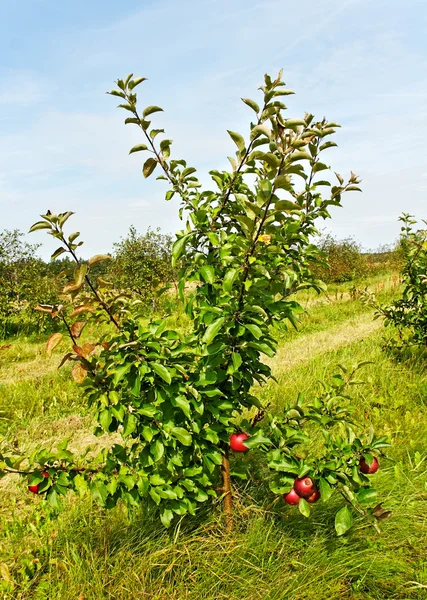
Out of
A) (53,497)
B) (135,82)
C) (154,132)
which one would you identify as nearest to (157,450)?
(53,497)

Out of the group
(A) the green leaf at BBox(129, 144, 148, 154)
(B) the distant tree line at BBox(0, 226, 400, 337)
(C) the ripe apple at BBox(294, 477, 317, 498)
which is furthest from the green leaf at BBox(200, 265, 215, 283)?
(B) the distant tree line at BBox(0, 226, 400, 337)

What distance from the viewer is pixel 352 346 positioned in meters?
5.86

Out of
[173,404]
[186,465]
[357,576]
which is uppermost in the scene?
[173,404]

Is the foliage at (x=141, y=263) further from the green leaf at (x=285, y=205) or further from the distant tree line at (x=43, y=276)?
the green leaf at (x=285, y=205)

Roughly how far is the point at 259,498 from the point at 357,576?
62 cm

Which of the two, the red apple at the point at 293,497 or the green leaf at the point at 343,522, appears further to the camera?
the red apple at the point at 293,497

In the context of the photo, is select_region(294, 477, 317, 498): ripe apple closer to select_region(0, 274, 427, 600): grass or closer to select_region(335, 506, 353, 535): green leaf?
select_region(335, 506, 353, 535): green leaf

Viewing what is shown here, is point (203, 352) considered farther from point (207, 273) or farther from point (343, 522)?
point (343, 522)

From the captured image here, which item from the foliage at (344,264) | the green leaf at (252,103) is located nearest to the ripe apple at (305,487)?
the green leaf at (252,103)

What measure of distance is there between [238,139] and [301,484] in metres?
1.40

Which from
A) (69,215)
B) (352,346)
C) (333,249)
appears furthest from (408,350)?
(333,249)

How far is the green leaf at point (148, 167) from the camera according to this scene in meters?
1.86

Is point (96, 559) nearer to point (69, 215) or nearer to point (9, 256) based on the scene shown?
point (69, 215)

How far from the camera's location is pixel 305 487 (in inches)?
69.1
